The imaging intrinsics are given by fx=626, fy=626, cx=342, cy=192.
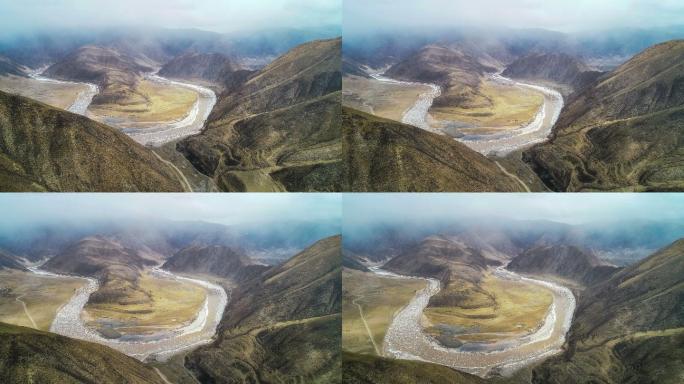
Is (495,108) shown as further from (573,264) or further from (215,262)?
(215,262)

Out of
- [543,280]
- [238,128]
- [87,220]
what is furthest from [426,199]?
[87,220]

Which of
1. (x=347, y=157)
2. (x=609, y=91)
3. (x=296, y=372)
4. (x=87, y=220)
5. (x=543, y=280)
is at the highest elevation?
(x=609, y=91)

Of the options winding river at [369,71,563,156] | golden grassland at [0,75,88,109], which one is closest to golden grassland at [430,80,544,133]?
winding river at [369,71,563,156]

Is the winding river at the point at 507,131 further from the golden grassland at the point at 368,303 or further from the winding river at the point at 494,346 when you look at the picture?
the golden grassland at the point at 368,303

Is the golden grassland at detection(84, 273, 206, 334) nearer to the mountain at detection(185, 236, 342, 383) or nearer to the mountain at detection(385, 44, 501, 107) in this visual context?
the mountain at detection(185, 236, 342, 383)

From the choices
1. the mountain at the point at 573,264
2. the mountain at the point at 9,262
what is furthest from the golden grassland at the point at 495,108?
the mountain at the point at 9,262

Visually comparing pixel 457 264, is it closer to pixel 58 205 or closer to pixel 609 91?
pixel 609 91

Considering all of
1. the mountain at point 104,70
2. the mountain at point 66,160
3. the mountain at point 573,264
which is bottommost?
the mountain at point 573,264
